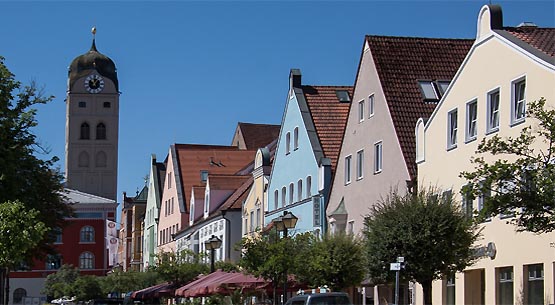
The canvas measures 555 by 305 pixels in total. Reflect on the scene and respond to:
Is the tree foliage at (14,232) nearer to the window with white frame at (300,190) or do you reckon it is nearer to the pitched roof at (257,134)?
the window with white frame at (300,190)

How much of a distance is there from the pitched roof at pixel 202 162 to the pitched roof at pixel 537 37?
5198 cm

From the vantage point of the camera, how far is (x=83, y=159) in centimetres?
17312

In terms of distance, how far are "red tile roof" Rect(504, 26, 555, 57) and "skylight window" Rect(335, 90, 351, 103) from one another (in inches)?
806

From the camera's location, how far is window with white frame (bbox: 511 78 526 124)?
1199 inches

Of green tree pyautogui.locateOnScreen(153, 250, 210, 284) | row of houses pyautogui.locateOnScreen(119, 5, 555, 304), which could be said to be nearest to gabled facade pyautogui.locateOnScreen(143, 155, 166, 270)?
row of houses pyautogui.locateOnScreen(119, 5, 555, 304)

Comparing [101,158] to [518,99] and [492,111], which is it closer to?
[492,111]

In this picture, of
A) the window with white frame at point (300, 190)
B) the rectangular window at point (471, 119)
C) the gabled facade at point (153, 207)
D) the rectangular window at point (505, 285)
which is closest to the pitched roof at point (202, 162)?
the gabled facade at point (153, 207)

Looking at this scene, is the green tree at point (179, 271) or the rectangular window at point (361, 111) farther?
the green tree at point (179, 271)

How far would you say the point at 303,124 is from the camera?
51406 millimetres

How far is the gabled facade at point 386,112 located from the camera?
3988 cm

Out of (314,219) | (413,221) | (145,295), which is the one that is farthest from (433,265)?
(145,295)

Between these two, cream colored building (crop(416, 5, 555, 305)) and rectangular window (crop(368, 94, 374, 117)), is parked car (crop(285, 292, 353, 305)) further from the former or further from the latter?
rectangular window (crop(368, 94, 374, 117))

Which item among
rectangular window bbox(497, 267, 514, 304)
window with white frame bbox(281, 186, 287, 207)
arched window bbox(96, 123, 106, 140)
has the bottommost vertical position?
rectangular window bbox(497, 267, 514, 304)

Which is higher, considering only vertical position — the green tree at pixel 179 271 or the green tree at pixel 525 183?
the green tree at pixel 525 183
